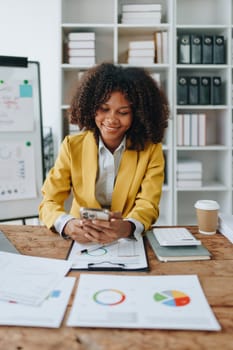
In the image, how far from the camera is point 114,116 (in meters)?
1.51

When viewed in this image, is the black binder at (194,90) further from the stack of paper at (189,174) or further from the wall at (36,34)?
the wall at (36,34)

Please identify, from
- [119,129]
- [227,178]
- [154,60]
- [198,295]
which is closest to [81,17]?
[154,60]

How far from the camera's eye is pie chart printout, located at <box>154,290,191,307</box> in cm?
78

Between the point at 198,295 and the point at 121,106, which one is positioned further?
the point at 121,106

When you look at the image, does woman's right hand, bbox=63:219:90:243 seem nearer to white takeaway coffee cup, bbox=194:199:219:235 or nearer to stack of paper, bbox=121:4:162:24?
white takeaway coffee cup, bbox=194:199:219:235

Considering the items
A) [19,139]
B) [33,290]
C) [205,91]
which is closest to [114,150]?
[19,139]

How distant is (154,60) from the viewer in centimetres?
296

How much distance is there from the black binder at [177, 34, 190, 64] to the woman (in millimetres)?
1426

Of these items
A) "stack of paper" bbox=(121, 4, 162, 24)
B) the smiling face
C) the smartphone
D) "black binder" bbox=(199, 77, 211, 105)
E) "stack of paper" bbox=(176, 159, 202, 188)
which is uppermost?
"stack of paper" bbox=(121, 4, 162, 24)

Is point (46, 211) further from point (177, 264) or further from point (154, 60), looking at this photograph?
point (154, 60)

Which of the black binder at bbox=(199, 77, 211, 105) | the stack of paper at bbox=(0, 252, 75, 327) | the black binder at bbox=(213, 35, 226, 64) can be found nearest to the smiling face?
the stack of paper at bbox=(0, 252, 75, 327)

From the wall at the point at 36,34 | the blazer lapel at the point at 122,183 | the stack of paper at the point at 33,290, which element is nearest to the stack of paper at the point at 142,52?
the wall at the point at 36,34

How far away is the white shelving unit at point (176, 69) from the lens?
2.91m

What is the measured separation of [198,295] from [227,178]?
2.33 m
